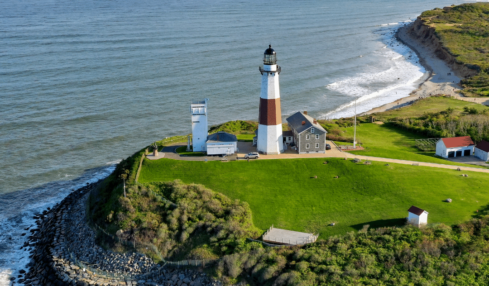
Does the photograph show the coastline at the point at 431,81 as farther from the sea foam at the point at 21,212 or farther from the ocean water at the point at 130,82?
the sea foam at the point at 21,212

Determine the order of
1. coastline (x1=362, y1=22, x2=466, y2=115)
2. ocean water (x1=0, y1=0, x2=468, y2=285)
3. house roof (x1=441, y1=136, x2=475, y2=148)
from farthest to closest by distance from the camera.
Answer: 1. coastline (x1=362, y1=22, x2=466, y2=115)
2. ocean water (x1=0, y1=0, x2=468, y2=285)
3. house roof (x1=441, y1=136, x2=475, y2=148)

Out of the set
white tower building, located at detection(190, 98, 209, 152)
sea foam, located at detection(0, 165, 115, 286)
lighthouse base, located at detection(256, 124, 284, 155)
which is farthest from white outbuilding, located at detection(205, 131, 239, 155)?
sea foam, located at detection(0, 165, 115, 286)

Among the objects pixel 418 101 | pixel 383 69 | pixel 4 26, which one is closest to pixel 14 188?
pixel 418 101

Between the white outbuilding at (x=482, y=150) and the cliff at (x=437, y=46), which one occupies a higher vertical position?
the cliff at (x=437, y=46)

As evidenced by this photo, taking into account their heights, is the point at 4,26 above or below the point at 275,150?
above

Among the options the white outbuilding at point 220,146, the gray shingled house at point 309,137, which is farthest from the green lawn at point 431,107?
the white outbuilding at point 220,146

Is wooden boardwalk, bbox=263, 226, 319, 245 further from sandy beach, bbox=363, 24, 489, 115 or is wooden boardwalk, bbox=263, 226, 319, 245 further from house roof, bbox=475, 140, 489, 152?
sandy beach, bbox=363, 24, 489, 115

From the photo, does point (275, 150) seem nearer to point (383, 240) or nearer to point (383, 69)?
point (383, 240)
